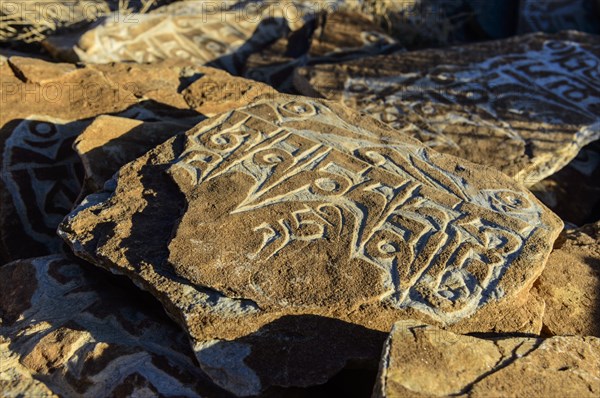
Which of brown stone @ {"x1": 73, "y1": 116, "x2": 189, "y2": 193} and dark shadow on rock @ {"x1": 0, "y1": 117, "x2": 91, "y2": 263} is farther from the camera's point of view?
dark shadow on rock @ {"x1": 0, "y1": 117, "x2": 91, "y2": 263}

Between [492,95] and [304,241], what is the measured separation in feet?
6.46

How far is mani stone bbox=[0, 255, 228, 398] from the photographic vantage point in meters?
1.97

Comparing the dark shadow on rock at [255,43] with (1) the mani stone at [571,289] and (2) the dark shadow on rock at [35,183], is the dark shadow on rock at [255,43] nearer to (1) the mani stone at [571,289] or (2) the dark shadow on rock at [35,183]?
(2) the dark shadow on rock at [35,183]

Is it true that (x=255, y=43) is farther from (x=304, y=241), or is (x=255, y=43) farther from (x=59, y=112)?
(x=304, y=241)

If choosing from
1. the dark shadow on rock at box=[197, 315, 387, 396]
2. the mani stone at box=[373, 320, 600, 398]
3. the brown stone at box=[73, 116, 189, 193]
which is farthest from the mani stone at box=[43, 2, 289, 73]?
the mani stone at box=[373, 320, 600, 398]

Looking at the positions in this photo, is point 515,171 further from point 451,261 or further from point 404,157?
point 451,261

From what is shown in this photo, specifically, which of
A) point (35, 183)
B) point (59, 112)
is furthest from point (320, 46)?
point (35, 183)

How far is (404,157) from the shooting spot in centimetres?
257

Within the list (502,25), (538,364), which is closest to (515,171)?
(538,364)

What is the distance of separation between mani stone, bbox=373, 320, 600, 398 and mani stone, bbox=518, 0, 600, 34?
3832 mm

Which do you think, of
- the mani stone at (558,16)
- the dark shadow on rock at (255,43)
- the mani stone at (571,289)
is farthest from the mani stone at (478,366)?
the mani stone at (558,16)

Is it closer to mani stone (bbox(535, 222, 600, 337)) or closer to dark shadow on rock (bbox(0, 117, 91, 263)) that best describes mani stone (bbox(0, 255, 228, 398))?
dark shadow on rock (bbox(0, 117, 91, 263))

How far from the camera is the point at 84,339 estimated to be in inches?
82.8

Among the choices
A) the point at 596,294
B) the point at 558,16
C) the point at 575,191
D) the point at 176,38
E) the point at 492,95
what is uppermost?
the point at 176,38
